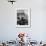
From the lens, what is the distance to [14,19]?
4.93 m

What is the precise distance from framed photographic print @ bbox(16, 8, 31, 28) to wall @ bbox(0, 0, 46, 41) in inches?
4.5

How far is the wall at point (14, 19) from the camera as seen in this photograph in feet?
16.0

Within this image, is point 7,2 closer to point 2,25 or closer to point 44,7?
point 2,25

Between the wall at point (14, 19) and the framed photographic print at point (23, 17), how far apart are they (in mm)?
115

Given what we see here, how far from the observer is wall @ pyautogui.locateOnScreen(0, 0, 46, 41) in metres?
4.89

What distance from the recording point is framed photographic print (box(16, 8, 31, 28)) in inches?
194

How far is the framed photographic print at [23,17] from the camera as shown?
16.2 ft

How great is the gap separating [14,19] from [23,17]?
35 cm

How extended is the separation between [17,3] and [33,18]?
32.8 inches

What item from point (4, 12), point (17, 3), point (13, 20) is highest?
point (17, 3)

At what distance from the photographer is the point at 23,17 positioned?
16.3 feet

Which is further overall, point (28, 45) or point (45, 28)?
point (45, 28)

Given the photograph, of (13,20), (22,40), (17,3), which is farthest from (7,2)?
(22,40)

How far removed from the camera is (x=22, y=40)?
3980mm
